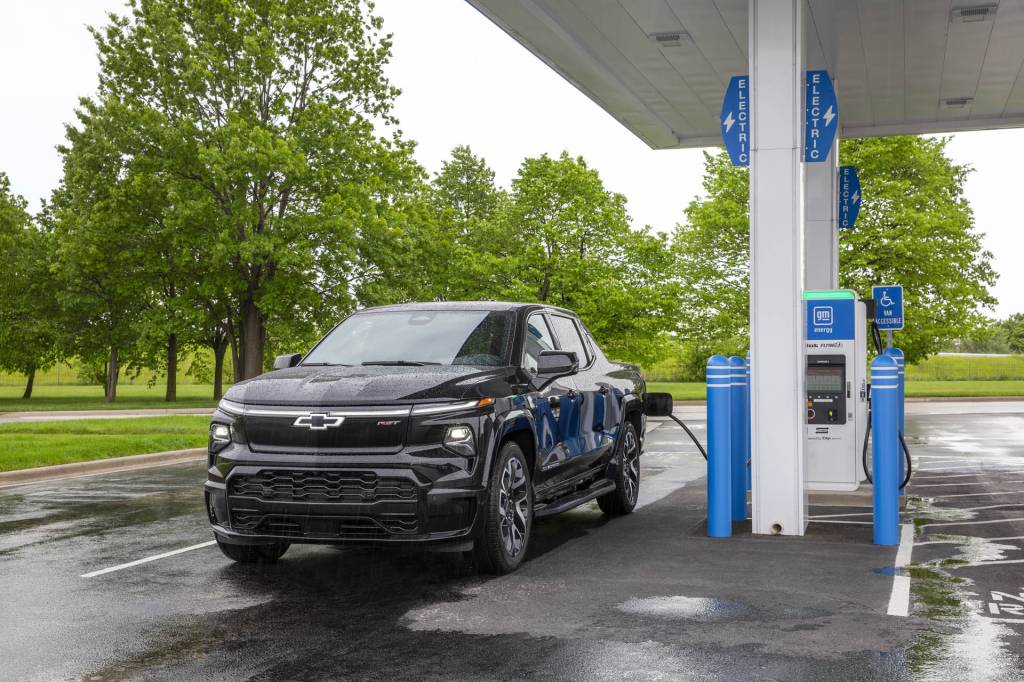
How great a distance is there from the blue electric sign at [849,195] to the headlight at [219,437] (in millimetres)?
12206

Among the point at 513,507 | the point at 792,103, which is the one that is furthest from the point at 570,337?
the point at 792,103

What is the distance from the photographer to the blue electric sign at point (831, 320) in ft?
37.7

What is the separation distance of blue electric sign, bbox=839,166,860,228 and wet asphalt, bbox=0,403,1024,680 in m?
7.42

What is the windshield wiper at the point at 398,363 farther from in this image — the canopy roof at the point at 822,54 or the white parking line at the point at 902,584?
the canopy roof at the point at 822,54

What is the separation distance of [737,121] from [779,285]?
2552mm

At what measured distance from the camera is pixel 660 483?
13.2 m

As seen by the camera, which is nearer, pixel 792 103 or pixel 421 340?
pixel 421 340

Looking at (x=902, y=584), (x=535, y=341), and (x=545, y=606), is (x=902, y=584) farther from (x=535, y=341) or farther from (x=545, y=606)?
(x=535, y=341)

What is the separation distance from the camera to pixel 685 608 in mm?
6246

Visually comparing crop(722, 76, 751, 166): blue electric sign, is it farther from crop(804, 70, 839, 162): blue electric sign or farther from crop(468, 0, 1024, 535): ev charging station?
crop(804, 70, 839, 162): blue electric sign

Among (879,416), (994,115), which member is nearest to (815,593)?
(879,416)

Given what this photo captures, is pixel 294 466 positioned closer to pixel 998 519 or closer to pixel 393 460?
pixel 393 460

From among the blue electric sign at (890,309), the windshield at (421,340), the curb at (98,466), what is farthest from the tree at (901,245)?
the windshield at (421,340)

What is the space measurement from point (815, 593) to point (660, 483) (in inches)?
259
